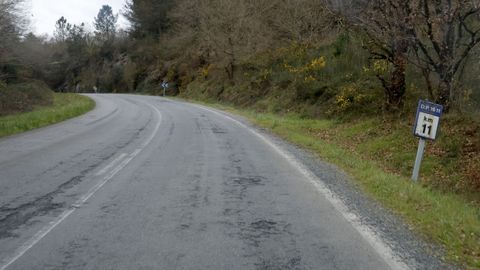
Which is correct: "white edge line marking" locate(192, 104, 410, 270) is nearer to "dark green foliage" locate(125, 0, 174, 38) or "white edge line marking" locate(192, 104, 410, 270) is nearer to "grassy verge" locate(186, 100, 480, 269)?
"grassy verge" locate(186, 100, 480, 269)

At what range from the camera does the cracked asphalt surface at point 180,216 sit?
15.2ft

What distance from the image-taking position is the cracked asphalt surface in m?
4.63

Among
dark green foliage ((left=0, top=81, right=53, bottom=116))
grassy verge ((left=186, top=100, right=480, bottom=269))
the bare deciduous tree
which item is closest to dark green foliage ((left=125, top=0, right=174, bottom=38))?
dark green foliage ((left=0, top=81, right=53, bottom=116))

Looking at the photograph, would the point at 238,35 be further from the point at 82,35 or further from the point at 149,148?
the point at 82,35

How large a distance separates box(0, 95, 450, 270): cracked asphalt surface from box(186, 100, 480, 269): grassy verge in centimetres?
33

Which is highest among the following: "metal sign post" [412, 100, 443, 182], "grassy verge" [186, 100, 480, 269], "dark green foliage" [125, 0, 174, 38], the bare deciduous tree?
"dark green foliage" [125, 0, 174, 38]

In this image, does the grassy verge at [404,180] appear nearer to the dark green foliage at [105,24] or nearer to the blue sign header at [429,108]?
the blue sign header at [429,108]

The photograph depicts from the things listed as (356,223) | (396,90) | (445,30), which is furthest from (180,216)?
(396,90)

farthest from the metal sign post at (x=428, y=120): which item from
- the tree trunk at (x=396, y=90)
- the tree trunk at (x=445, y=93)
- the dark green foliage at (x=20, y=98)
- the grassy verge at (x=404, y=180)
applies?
the dark green foliage at (x=20, y=98)

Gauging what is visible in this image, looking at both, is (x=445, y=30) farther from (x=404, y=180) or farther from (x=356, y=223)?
(x=356, y=223)

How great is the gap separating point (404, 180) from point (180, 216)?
16.4 feet

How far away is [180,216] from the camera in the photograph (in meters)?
6.05

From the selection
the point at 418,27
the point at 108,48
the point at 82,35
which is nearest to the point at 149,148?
the point at 418,27

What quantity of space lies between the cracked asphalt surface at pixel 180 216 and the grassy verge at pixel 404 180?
33 centimetres
